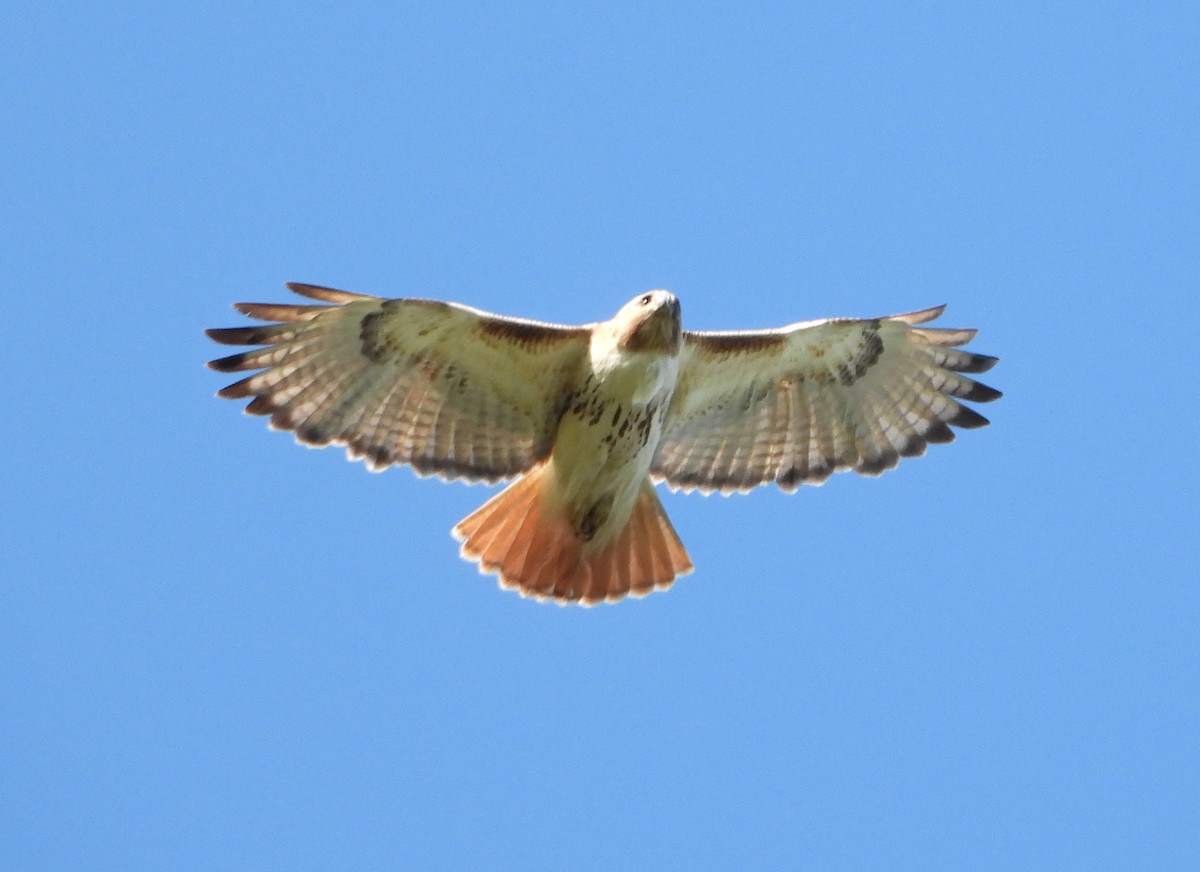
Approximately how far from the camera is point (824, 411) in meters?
9.98

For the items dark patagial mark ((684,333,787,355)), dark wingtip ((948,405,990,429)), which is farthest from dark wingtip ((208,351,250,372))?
dark wingtip ((948,405,990,429))

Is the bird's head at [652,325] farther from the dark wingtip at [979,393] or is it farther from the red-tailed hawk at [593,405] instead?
the dark wingtip at [979,393]

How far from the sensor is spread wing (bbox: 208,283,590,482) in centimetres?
902

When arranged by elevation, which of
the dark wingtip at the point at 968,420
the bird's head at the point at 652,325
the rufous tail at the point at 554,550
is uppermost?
the dark wingtip at the point at 968,420

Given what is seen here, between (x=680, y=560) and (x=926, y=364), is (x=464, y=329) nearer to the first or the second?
(x=680, y=560)

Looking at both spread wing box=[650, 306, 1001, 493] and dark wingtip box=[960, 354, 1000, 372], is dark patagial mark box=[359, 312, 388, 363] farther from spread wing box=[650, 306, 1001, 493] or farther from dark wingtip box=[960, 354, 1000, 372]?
dark wingtip box=[960, 354, 1000, 372]

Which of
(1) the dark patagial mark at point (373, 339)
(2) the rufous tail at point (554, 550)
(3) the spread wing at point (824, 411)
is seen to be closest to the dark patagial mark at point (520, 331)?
(1) the dark patagial mark at point (373, 339)

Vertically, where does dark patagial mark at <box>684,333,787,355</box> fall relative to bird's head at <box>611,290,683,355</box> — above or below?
above

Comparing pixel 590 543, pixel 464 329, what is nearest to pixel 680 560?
pixel 590 543

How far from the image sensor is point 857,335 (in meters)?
9.66

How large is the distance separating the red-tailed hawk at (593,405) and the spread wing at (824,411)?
0.01 m

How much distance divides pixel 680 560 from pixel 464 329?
183 cm

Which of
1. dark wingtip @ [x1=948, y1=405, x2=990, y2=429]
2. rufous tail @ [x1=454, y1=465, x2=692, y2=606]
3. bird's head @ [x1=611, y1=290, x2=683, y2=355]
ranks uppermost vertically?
dark wingtip @ [x1=948, y1=405, x2=990, y2=429]

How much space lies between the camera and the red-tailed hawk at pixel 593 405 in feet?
29.7
